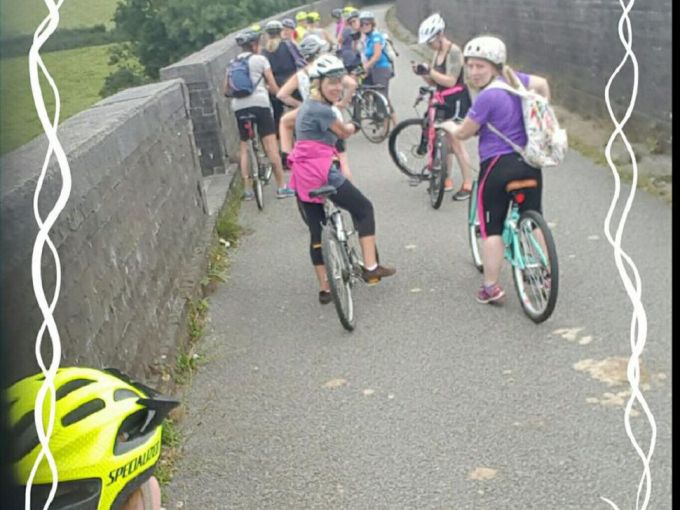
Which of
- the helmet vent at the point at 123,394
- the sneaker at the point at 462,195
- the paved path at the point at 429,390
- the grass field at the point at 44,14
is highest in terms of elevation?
the grass field at the point at 44,14

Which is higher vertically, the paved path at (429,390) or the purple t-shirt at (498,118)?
the purple t-shirt at (498,118)

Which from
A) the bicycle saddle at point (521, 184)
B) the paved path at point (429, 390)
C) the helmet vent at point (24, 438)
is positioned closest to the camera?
the helmet vent at point (24, 438)

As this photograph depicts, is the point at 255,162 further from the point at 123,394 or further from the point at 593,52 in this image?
the point at 123,394

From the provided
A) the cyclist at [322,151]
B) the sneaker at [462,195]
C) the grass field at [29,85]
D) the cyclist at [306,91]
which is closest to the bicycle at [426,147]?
the sneaker at [462,195]

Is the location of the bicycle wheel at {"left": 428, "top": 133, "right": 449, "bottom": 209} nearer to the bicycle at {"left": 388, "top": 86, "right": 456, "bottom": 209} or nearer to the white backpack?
the bicycle at {"left": 388, "top": 86, "right": 456, "bottom": 209}

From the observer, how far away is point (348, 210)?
627 cm

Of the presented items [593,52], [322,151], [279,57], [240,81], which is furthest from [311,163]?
[593,52]

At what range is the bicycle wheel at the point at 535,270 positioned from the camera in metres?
5.41

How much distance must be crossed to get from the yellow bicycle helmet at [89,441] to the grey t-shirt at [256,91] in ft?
24.7

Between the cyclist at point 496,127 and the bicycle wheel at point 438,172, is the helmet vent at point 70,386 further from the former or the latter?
the bicycle wheel at point 438,172

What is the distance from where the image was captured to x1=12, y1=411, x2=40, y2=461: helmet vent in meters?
1.91

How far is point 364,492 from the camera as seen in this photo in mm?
4012

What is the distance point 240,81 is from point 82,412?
7.53 m

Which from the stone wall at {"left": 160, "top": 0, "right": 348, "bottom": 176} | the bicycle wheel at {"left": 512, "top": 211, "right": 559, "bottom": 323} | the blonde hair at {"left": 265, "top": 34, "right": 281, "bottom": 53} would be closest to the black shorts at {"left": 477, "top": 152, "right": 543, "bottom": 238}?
the bicycle wheel at {"left": 512, "top": 211, "right": 559, "bottom": 323}
